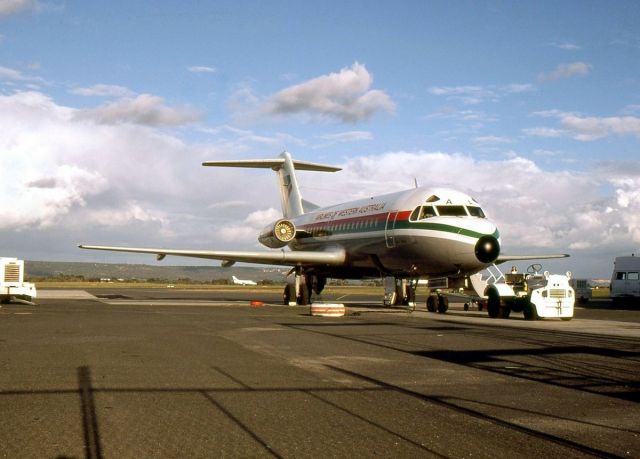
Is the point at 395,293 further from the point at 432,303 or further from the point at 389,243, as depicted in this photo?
the point at 389,243

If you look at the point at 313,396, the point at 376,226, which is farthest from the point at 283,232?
the point at 313,396

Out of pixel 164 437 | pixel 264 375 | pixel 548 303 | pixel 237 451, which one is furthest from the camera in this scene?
pixel 548 303

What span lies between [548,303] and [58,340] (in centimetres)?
1707

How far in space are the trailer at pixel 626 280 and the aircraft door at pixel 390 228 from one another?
21144 millimetres

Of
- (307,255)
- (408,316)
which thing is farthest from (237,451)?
(307,255)

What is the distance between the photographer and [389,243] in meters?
Result: 29.5

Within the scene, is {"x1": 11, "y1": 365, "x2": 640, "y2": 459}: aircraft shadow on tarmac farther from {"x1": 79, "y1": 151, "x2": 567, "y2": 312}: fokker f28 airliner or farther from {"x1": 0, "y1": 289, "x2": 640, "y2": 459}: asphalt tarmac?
{"x1": 79, "y1": 151, "x2": 567, "y2": 312}: fokker f28 airliner

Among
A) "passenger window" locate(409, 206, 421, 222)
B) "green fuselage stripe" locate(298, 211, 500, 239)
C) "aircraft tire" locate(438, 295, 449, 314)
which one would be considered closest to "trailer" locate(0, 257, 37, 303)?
"green fuselage stripe" locate(298, 211, 500, 239)

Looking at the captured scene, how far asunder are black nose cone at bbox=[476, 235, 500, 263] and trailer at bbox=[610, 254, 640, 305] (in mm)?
21534

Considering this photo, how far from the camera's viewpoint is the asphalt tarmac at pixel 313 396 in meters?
6.53

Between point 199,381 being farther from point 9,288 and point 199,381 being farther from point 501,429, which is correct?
point 9,288

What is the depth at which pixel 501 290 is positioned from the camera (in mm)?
27297

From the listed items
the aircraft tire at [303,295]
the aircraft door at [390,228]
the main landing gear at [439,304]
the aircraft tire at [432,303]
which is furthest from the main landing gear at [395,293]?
the aircraft door at [390,228]

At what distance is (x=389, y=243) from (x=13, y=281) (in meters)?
17.5
